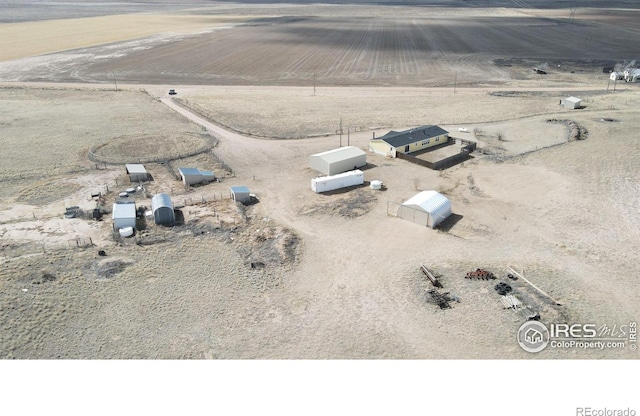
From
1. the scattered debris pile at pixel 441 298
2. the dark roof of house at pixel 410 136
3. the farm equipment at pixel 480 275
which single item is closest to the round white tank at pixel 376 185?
the dark roof of house at pixel 410 136

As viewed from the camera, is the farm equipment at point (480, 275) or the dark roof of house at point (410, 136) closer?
the farm equipment at point (480, 275)

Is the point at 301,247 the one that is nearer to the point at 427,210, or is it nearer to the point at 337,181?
the point at 427,210

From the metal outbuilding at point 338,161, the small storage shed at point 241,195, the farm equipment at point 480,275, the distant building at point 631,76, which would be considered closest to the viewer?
the farm equipment at point 480,275

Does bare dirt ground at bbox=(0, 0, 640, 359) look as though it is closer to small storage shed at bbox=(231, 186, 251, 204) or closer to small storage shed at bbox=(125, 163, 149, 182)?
small storage shed at bbox=(125, 163, 149, 182)

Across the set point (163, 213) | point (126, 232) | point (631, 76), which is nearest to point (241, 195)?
point (163, 213)

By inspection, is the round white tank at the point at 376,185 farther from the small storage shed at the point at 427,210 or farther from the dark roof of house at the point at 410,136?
the dark roof of house at the point at 410,136

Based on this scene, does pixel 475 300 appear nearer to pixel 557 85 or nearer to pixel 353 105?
pixel 353 105

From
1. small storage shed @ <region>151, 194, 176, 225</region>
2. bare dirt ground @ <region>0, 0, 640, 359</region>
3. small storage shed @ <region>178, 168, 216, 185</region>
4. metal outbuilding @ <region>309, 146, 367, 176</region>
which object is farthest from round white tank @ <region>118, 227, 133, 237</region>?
metal outbuilding @ <region>309, 146, 367, 176</region>
